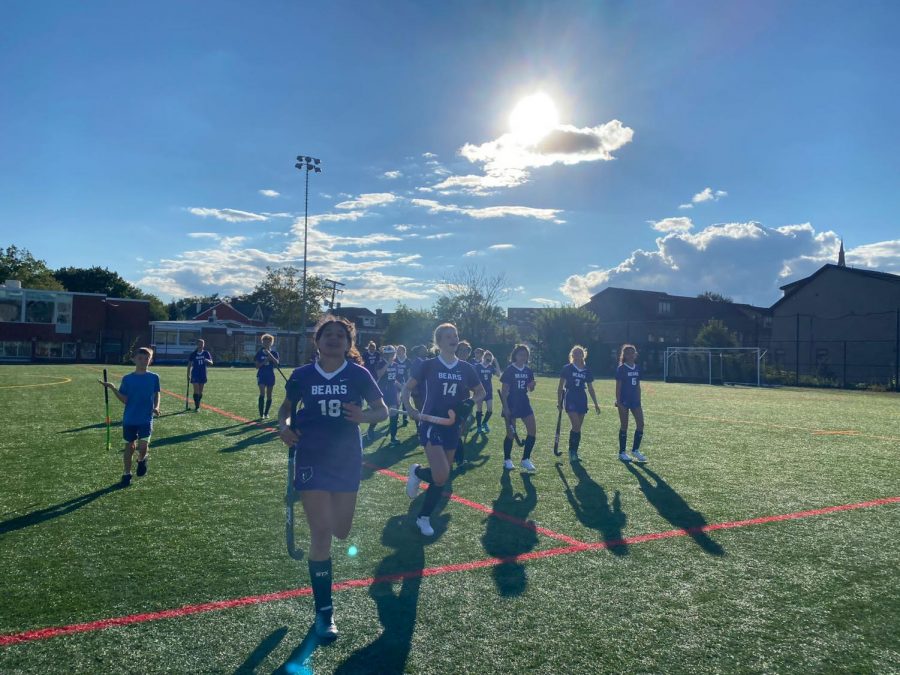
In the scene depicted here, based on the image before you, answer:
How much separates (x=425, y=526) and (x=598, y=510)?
8.01 feet

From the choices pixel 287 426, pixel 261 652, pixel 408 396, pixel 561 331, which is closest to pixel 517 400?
pixel 408 396

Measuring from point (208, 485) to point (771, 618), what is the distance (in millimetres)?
7319

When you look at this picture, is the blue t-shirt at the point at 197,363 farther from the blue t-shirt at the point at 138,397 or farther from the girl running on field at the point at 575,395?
the girl running on field at the point at 575,395

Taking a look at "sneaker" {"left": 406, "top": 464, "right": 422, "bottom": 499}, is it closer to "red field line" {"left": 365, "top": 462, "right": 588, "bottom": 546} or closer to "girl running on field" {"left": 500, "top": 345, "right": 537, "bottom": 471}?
"red field line" {"left": 365, "top": 462, "right": 588, "bottom": 546}

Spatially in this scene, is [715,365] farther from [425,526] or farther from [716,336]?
[425,526]

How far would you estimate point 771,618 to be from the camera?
15.3 ft

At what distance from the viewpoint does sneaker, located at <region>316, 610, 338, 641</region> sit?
4.23m

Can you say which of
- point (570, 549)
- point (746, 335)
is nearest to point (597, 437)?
point (570, 549)

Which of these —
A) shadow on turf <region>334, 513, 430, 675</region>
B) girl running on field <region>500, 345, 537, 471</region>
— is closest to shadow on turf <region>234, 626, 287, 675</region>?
shadow on turf <region>334, 513, 430, 675</region>

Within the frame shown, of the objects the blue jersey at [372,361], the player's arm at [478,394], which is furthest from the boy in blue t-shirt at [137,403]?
the blue jersey at [372,361]

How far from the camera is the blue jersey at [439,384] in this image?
7.18 metres

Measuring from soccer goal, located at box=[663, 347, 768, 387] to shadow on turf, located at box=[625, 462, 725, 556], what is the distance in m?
35.3

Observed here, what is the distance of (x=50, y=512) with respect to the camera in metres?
7.36

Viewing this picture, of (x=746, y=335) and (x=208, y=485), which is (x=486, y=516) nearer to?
(x=208, y=485)
